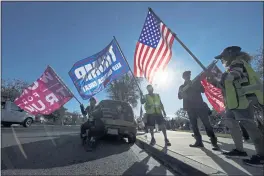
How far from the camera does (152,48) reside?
696cm

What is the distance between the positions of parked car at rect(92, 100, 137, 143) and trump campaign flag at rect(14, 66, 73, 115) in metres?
2.90

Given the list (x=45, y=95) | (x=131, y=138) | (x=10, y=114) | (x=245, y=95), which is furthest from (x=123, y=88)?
(x=245, y=95)

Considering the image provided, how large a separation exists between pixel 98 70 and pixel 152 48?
10.4 ft

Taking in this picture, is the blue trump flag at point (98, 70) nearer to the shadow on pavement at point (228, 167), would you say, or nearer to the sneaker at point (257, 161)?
the shadow on pavement at point (228, 167)

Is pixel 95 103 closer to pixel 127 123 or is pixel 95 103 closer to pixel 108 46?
pixel 127 123

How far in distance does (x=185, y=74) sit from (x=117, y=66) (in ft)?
13.8

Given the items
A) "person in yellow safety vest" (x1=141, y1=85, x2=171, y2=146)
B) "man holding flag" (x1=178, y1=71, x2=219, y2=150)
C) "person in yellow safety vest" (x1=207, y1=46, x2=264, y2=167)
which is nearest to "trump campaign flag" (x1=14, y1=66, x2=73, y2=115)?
"person in yellow safety vest" (x1=141, y1=85, x2=171, y2=146)

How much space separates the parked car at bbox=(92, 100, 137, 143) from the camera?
708cm

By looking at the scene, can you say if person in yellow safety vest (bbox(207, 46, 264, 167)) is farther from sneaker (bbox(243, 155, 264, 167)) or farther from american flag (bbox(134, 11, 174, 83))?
american flag (bbox(134, 11, 174, 83))

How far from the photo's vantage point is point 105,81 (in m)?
9.20

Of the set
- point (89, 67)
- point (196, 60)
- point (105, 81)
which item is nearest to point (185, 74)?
point (196, 60)

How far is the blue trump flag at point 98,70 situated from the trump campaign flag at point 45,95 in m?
0.83

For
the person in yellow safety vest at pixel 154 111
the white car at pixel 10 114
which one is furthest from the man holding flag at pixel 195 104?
the white car at pixel 10 114

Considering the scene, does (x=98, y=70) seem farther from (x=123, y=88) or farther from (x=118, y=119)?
(x=123, y=88)
